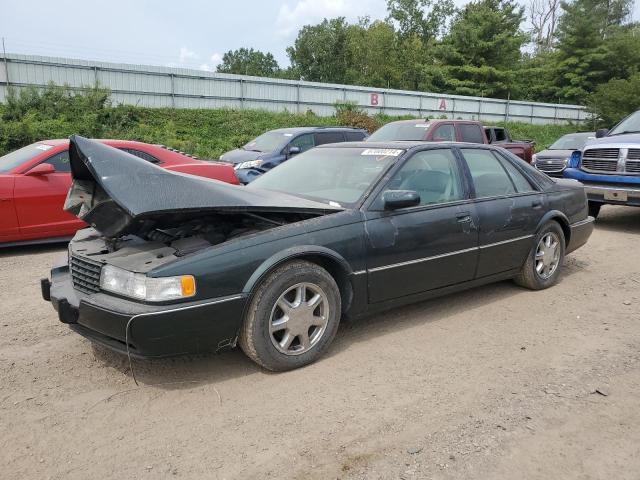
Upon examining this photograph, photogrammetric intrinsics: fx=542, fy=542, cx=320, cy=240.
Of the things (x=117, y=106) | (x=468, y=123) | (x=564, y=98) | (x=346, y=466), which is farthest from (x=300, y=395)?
(x=564, y=98)

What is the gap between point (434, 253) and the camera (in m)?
4.29

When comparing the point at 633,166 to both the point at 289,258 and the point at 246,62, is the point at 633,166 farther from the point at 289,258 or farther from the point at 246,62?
the point at 246,62

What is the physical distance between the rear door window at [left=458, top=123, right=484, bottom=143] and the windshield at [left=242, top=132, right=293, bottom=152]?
12.2 ft

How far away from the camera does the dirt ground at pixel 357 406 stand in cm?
262

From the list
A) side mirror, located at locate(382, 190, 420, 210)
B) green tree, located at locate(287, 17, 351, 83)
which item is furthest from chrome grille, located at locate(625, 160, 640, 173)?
green tree, located at locate(287, 17, 351, 83)

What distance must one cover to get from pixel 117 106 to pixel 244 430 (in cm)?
1955

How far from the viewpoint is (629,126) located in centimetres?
949

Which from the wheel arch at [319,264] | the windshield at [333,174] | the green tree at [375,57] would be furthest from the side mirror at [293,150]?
the green tree at [375,57]

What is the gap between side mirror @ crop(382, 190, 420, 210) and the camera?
12.9ft

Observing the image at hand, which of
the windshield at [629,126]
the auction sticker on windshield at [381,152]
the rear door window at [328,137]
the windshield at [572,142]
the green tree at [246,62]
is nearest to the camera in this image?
the auction sticker on windshield at [381,152]

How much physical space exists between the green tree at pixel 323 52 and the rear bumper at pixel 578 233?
57536 mm

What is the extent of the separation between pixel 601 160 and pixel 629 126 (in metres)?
1.18

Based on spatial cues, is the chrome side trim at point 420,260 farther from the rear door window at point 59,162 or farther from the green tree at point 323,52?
the green tree at point 323,52

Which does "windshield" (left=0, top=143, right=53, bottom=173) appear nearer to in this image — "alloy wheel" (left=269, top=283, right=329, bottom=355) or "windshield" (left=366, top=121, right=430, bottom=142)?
"alloy wheel" (left=269, top=283, right=329, bottom=355)
